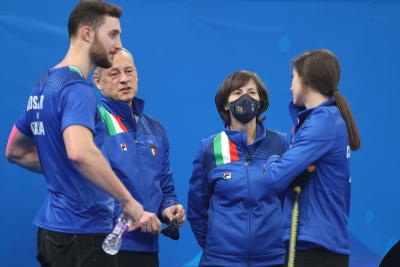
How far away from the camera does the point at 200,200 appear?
328 cm

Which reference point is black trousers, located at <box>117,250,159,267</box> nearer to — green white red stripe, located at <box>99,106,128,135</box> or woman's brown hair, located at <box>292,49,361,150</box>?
green white red stripe, located at <box>99,106,128,135</box>

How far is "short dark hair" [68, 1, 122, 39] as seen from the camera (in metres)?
2.51

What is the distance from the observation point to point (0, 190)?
11.7 feet

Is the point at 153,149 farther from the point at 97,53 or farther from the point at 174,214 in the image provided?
the point at 97,53

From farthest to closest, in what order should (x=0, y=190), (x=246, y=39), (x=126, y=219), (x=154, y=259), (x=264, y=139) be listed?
(x=246, y=39)
(x=0, y=190)
(x=264, y=139)
(x=154, y=259)
(x=126, y=219)

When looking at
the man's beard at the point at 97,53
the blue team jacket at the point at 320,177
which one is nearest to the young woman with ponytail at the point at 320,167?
the blue team jacket at the point at 320,177

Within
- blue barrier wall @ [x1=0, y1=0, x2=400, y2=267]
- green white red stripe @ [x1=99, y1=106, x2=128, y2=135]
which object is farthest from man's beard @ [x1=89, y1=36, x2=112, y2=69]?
blue barrier wall @ [x1=0, y1=0, x2=400, y2=267]

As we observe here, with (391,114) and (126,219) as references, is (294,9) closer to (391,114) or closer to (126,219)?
(391,114)

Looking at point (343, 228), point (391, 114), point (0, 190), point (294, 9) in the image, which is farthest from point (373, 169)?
point (0, 190)

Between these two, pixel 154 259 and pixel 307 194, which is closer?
pixel 307 194

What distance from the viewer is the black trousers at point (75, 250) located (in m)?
2.37

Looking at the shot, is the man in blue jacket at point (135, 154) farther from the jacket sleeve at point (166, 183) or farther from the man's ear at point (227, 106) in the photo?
the man's ear at point (227, 106)

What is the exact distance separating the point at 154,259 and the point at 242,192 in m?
0.51

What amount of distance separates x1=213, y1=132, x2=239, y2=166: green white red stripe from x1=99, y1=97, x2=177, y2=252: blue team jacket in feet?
0.83
